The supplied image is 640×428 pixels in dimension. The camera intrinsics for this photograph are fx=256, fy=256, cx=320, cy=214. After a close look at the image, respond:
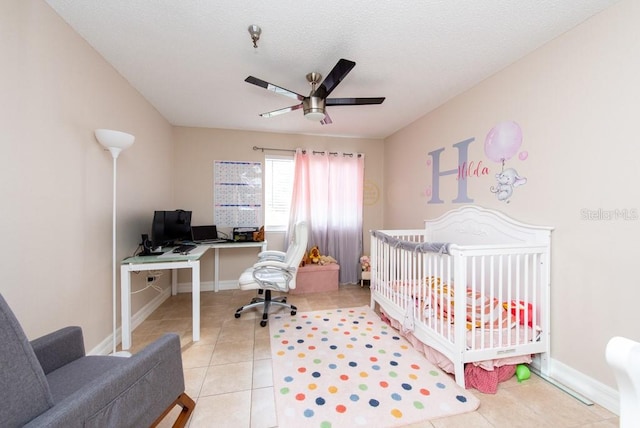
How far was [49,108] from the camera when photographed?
154 centimetres

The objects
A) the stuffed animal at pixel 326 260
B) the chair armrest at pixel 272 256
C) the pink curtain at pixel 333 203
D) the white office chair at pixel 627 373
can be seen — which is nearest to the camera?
the white office chair at pixel 627 373

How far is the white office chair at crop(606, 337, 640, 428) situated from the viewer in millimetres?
557

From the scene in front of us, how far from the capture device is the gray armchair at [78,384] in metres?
0.72

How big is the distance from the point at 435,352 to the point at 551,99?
202 centimetres

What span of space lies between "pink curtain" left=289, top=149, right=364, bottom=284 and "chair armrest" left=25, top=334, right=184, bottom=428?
9.00 feet

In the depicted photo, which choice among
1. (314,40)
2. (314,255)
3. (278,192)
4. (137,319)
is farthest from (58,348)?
(278,192)

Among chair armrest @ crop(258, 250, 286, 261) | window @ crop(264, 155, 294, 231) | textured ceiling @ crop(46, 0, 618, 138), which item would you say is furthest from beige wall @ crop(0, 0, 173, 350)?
window @ crop(264, 155, 294, 231)

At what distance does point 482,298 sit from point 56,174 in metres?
2.91

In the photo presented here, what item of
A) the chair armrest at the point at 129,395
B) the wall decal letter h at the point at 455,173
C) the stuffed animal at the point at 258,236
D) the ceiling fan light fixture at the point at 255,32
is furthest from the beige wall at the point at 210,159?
the chair armrest at the point at 129,395

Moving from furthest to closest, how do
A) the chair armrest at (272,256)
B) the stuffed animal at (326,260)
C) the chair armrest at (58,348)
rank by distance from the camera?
the stuffed animal at (326,260)
the chair armrest at (272,256)
the chair armrest at (58,348)

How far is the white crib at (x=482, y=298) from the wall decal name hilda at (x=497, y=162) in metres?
0.22

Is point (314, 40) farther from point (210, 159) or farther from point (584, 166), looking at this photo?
point (210, 159)

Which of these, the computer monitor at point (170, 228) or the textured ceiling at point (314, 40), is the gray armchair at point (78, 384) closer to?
the computer monitor at point (170, 228)

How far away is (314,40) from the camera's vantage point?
1801 mm
